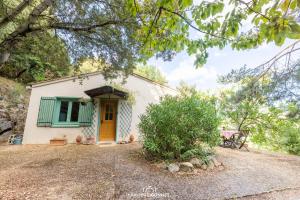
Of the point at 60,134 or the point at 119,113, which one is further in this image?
the point at 119,113

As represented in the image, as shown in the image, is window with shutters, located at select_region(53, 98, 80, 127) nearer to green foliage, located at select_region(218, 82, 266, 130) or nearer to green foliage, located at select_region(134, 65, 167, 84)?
green foliage, located at select_region(218, 82, 266, 130)

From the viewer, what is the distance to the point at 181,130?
4.11 meters

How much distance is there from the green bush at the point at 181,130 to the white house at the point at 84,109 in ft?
10.6

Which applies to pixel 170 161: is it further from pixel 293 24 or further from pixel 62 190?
pixel 293 24

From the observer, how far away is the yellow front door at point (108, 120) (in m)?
7.35

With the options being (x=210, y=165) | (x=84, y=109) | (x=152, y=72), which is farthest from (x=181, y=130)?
(x=152, y=72)

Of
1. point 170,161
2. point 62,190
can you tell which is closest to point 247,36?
point 170,161

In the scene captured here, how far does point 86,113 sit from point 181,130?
5047 millimetres

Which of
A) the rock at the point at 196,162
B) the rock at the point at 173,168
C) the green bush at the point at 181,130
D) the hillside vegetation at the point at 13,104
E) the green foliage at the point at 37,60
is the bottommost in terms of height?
the rock at the point at 173,168

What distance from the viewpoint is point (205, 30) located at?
6.03ft

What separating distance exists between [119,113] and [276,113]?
7.54 m

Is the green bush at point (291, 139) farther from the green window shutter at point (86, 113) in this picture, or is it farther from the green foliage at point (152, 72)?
the green foliage at point (152, 72)

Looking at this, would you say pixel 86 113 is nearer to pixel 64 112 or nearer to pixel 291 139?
pixel 64 112

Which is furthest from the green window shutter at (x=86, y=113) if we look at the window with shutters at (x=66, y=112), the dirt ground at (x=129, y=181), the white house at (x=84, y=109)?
the dirt ground at (x=129, y=181)
